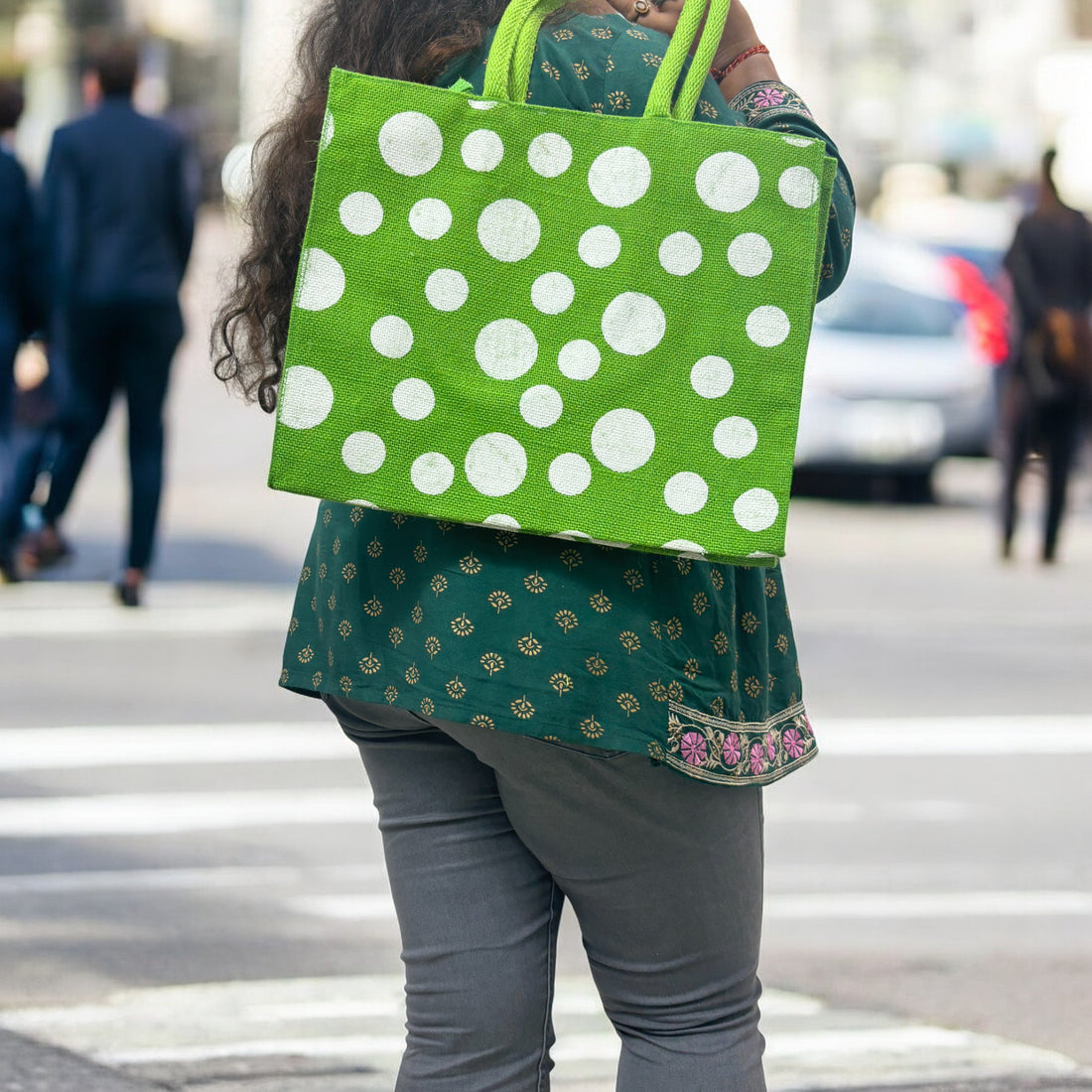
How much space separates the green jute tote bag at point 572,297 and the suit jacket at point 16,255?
266 inches

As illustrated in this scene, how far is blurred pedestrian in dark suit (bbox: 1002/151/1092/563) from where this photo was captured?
968cm

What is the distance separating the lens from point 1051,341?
9680mm

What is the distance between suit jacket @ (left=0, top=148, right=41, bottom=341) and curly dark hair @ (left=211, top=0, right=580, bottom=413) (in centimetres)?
646

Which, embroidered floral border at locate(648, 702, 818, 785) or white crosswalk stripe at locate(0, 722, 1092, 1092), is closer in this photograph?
embroidered floral border at locate(648, 702, 818, 785)

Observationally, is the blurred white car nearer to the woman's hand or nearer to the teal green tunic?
the woman's hand

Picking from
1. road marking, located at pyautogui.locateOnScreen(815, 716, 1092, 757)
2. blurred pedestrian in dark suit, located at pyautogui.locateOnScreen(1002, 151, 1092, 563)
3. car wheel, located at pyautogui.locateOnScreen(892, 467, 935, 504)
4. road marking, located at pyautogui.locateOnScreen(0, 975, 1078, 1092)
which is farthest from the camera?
car wheel, located at pyautogui.locateOnScreen(892, 467, 935, 504)

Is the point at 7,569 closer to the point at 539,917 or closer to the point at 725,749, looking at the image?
the point at 539,917

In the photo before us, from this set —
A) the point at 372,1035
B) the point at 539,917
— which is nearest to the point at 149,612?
the point at 372,1035

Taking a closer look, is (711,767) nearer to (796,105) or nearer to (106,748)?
(796,105)

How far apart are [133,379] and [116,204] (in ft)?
2.25

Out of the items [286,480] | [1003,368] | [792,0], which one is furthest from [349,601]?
[792,0]

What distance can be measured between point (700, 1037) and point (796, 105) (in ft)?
3.19

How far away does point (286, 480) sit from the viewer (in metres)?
2.04

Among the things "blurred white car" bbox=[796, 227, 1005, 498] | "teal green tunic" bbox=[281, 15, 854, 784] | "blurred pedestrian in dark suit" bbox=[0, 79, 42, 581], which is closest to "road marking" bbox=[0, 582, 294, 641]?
"blurred pedestrian in dark suit" bbox=[0, 79, 42, 581]
